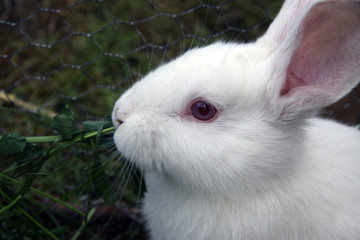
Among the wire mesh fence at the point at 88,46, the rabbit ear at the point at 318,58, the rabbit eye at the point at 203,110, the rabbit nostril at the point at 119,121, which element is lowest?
the wire mesh fence at the point at 88,46

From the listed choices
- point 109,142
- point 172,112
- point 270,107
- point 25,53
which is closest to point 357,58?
point 270,107

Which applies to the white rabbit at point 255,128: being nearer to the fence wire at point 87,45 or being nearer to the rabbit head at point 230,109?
the rabbit head at point 230,109

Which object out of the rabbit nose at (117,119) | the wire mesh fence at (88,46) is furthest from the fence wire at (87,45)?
the rabbit nose at (117,119)

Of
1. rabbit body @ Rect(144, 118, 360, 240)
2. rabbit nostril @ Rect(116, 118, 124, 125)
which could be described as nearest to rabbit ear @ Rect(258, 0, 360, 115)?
rabbit body @ Rect(144, 118, 360, 240)

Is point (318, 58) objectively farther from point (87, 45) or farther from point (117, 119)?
point (87, 45)

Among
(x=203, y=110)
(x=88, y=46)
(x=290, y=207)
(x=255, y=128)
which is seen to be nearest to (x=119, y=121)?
(x=203, y=110)

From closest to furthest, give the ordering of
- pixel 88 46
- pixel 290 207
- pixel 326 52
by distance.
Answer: pixel 326 52
pixel 290 207
pixel 88 46

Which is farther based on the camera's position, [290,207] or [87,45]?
[87,45]

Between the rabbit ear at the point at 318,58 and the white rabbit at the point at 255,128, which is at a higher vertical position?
the rabbit ear at the point at 318,58
